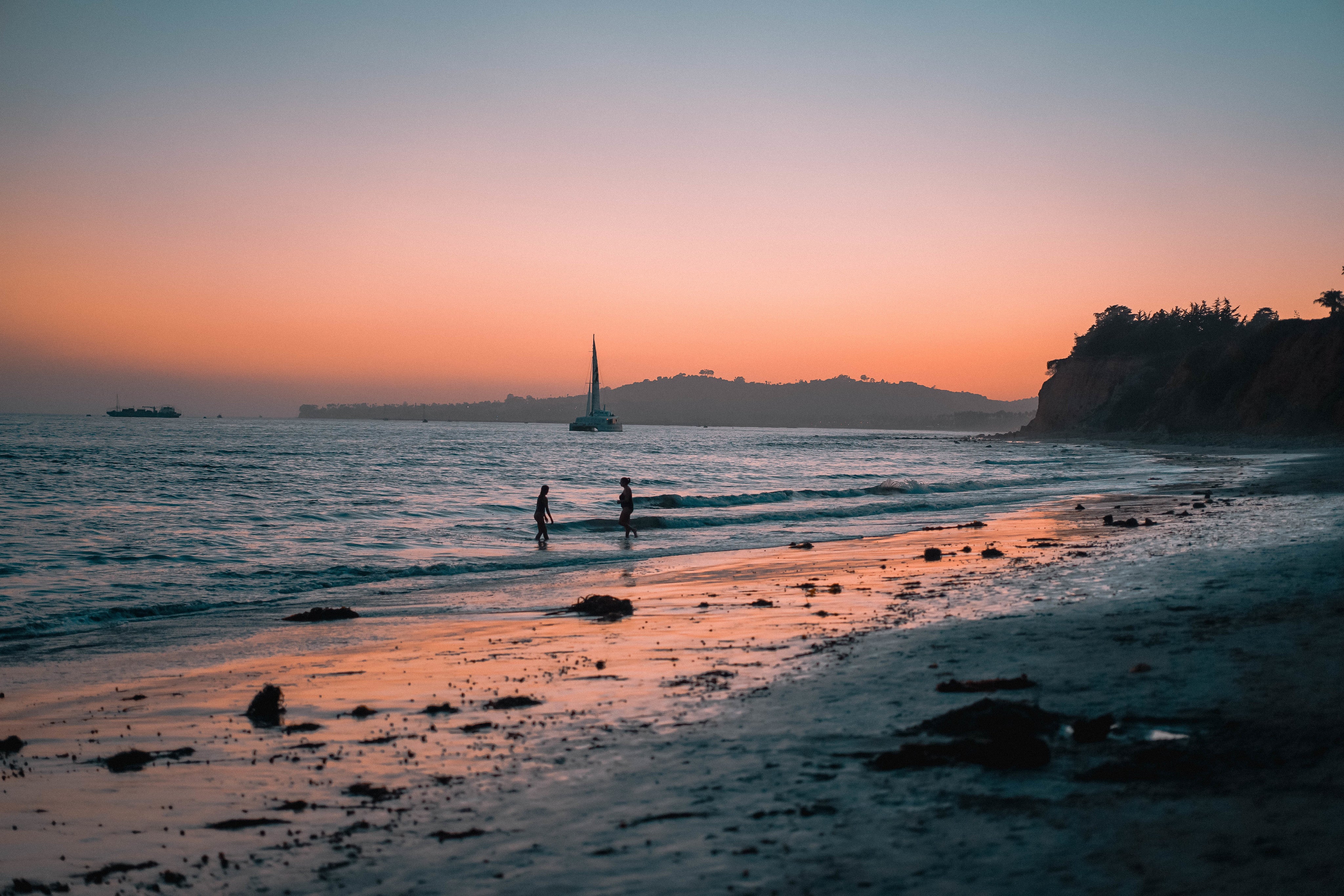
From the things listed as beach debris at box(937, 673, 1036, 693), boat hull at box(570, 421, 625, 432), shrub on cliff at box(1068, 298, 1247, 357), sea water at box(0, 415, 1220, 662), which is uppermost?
shrub on cliff at box(1068, 298, 1247, 357)

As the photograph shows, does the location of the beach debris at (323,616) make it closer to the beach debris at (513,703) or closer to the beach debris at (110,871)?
the beach debris at (513,703)

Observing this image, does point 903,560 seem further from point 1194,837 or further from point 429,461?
point 429,461

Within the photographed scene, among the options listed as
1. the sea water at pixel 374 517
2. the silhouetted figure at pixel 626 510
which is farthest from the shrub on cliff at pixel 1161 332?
the silhouetted figure at pixel 626 510

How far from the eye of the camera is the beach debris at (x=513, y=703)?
7340 millimetres

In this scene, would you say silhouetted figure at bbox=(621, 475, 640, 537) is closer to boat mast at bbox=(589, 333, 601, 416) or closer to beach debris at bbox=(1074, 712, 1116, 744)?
beach debris at bbox=(1074, 712, 1116, 744)

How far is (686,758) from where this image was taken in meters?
5.79

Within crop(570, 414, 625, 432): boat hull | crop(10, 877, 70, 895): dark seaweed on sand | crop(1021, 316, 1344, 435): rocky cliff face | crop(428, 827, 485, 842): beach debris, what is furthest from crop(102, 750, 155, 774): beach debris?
crop(570, 414, 625, 432): boat hull

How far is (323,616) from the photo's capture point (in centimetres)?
1274

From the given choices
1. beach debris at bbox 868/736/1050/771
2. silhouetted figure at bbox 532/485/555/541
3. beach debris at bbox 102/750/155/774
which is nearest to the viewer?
beach debris at bbox 868/736/1050/771

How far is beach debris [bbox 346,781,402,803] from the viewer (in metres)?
5.41

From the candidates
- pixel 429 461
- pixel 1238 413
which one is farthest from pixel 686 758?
pixel 1238 413

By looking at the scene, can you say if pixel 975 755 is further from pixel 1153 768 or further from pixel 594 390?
pixel 594 390

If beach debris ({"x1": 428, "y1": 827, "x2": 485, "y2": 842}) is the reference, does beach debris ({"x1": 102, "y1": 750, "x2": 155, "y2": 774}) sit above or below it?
below

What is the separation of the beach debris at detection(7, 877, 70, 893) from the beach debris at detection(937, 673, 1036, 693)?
628 centimetres
